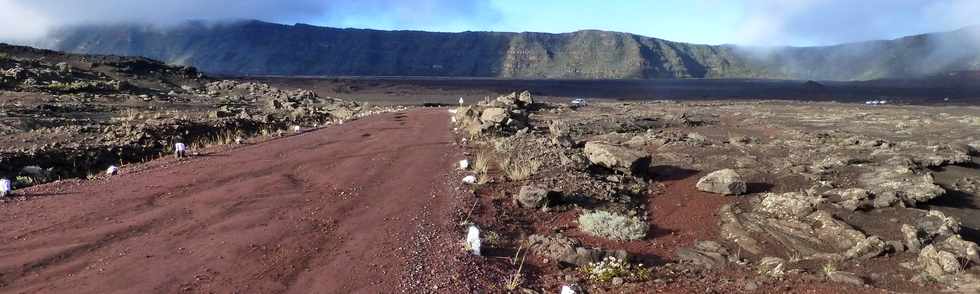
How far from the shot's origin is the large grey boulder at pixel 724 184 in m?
11.0

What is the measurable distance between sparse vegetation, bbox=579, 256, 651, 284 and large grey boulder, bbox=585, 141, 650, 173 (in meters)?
4.95

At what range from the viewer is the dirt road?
5.98 meters

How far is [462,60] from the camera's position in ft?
427

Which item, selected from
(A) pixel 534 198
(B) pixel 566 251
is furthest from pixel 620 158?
(B) pixel 566 251

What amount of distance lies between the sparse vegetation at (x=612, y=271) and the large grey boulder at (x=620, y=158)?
4.95 meters

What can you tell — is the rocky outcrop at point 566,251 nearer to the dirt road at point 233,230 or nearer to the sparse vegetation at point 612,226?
the sparse vegetation at point 612,226

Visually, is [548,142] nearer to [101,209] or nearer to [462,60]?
[101,209]

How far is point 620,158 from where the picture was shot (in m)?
12.0

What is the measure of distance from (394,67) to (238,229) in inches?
4748

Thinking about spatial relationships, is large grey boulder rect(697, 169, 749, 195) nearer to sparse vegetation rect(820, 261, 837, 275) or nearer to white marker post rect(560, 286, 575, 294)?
sparse vegetation rect(820, 261, 837, 275)

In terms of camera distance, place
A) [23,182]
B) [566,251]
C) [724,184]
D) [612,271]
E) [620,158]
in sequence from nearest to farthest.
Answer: [612,271], [566,251], [23,182], [724,184], [620,158]

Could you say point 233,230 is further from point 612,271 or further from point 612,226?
point 612,226

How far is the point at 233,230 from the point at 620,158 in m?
6.94

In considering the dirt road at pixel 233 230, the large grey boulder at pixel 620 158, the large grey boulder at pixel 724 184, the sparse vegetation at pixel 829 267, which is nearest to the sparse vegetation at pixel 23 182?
the dirt road at pixel 233 230
